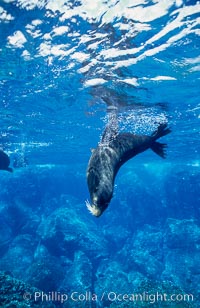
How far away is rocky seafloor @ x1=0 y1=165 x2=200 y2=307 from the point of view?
13867 mm

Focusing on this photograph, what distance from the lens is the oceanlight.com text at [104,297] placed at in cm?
1231

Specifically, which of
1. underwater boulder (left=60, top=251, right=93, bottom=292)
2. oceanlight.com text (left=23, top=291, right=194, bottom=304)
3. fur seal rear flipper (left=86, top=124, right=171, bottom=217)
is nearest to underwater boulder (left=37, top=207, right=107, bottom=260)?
underwater boulder (left=60, top=251, right=93, bottom=292)

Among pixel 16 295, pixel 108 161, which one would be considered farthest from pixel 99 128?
pixel 108 161

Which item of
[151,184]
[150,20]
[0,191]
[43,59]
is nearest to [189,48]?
[150,20]

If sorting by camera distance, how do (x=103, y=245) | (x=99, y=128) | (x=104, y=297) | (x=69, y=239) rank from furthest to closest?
(x=103, y=245) < (x=99, y=128) < (x=69, y=239) < (x=104, y=297)

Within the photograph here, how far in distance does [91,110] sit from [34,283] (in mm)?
12485

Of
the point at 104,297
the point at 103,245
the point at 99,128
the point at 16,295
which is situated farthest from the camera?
the point at 103,245

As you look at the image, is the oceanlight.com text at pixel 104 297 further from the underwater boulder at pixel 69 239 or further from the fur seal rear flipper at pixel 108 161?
the fur seal rear flipper at pixel 108 161

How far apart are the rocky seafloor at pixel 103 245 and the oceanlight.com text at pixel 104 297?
52 mm

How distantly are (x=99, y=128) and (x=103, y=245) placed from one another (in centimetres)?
1131

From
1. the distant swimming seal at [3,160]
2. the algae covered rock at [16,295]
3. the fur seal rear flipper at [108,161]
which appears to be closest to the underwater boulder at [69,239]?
the algae covered rock at [16,295]

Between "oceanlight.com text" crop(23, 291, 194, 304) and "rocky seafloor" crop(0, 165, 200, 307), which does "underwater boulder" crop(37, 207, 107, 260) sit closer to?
"rocky seafloor" crop(0, 165, 200, 307)

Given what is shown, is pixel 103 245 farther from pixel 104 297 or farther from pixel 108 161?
pixel 108 161

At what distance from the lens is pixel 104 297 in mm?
16438
